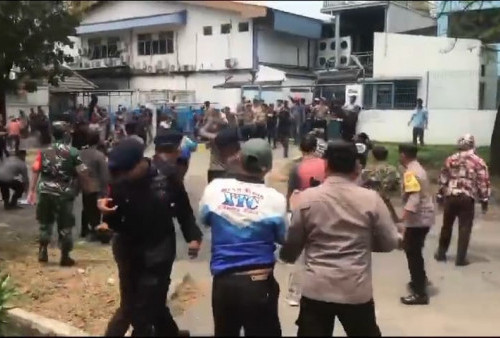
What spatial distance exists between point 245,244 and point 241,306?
31 centimetres

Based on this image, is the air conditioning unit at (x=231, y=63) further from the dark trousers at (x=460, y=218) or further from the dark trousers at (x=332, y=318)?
the dark trousers at (x=332, y=318)

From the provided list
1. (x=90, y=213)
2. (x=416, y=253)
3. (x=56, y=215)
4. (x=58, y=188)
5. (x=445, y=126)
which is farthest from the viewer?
(x=445, y=126)

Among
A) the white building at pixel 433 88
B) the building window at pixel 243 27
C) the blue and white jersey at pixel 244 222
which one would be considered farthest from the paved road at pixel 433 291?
the building window at pixel 243 27

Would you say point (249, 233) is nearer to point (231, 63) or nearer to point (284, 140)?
point (284, 140)

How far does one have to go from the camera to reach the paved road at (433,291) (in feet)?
17.5

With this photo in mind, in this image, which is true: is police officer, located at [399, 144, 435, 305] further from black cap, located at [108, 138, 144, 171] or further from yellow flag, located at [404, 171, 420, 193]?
black cap, located at [108, 138, 144, 171]

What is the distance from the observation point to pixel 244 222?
3336mm

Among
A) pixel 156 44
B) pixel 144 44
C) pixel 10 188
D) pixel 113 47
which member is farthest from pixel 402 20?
pixel 10 188

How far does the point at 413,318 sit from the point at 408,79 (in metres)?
15.9

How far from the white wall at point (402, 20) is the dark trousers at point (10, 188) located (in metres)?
19.4

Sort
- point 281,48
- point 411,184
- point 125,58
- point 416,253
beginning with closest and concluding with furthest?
point 411,184
point 416,253
point 125,58
point 281,48

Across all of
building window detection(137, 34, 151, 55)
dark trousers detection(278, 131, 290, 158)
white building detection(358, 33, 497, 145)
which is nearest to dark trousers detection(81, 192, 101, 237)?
dark trousers detection(278, 131, 290, 158)

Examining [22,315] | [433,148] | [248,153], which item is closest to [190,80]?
[433,148]

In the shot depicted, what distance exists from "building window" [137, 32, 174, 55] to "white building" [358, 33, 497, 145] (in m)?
10.3
